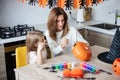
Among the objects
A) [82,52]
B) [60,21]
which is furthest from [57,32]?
[82,52]

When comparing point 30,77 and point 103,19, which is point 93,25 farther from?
point 30,77

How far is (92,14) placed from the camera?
12.8 feet

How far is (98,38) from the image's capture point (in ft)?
10.6

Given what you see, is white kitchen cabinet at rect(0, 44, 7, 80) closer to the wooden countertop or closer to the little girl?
the little girl

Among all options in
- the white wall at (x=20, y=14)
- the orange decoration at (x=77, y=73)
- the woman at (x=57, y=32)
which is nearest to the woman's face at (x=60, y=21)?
the woman at (x=57, y=32)

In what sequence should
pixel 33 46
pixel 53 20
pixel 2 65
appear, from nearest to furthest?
pixel 33 46, pixel 53 20, pixel 2 65

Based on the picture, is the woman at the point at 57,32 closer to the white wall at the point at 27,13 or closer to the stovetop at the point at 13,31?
the stovetop at the point at 13,31

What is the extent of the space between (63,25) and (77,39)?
234 millimetres

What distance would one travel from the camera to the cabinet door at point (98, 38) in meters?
3.10

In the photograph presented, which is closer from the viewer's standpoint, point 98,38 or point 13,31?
point 13,31

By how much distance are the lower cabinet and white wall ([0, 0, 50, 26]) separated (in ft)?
2.38

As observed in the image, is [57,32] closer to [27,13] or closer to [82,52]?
[82,52]

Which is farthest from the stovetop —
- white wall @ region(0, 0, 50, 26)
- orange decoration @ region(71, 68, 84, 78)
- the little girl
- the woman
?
orange decoration @ region(71, 68, 84, 78)

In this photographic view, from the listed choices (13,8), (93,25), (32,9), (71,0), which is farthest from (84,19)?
(71,0)
